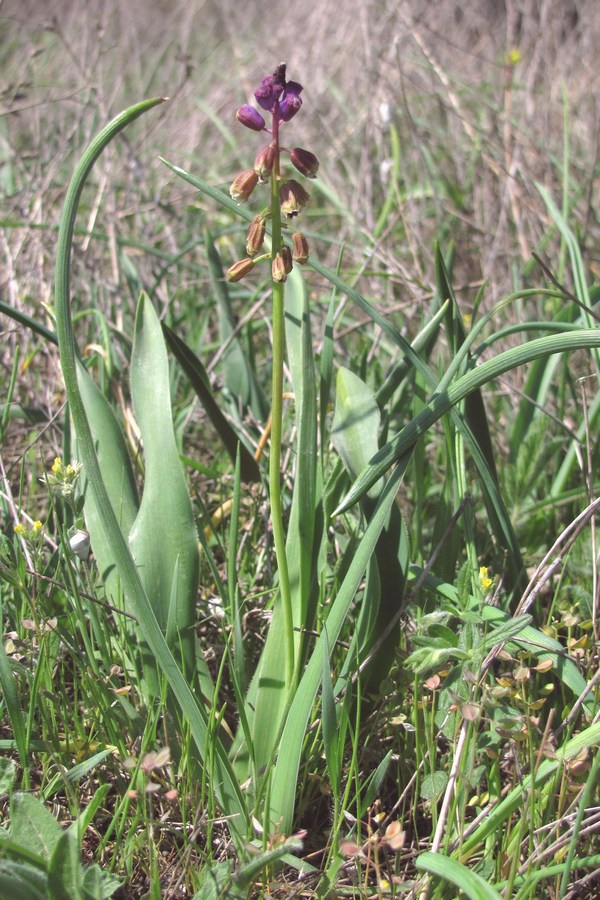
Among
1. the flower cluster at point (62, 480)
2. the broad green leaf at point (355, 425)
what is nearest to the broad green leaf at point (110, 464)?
the flower cluster at point (62, 480)

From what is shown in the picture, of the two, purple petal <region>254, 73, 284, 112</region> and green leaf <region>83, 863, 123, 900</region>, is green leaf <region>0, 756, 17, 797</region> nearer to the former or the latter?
green leaf <region>83, 863, 123, 900</region>

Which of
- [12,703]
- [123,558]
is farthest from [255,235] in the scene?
[12,703]

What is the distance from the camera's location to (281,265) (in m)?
1.05

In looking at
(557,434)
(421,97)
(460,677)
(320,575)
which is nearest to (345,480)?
(320,575)

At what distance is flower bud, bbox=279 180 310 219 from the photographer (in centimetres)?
104

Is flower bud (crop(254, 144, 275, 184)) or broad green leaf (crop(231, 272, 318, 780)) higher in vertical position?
flower bud (crop(254, 144, 275, 184))

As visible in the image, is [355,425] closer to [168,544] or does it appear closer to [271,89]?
[168,544]

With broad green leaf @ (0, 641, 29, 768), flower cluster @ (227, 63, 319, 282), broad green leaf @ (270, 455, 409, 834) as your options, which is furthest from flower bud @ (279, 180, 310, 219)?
broad green leaf @ (0, 641, 29, 768)

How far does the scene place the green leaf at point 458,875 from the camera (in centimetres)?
92

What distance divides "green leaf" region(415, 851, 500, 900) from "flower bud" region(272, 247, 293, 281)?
0.73m

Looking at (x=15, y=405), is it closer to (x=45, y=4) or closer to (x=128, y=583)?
(x=128, y=583)

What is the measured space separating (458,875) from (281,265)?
2.46 ft

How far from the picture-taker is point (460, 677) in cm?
114

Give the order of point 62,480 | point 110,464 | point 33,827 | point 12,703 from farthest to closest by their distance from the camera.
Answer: point 110,464 → point 62,480 → point 12,703 → point 33,827
